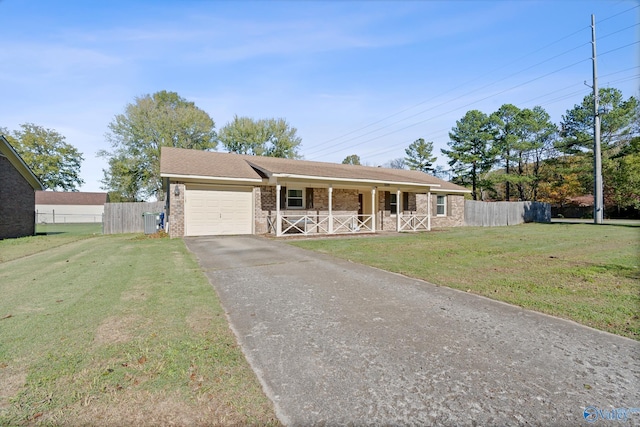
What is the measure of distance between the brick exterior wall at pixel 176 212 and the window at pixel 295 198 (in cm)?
494

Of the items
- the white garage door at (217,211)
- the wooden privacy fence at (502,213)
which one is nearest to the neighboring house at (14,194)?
the white garage door at (217,211)

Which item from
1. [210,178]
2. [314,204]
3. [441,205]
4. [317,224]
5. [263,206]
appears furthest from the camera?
[441,205]

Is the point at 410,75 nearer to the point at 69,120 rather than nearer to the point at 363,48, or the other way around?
the point at 363,48

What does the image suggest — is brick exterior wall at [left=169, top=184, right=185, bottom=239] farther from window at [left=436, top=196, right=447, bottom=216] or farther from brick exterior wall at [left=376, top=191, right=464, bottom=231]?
window at [left=436, top=196, right=447, bottom=216]

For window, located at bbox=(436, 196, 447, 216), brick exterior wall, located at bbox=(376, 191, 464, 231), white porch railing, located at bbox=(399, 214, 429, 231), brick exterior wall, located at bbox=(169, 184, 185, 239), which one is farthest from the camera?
window, located at bbox=(436, 196, 447, 216)

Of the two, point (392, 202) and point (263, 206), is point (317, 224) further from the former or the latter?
point (392, 202)

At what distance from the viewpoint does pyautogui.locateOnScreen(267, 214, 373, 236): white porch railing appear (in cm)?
1487

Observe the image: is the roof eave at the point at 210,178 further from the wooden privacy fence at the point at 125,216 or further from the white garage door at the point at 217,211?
the wooden privacy fence at the point at 125,216

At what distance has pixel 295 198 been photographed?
1582cm

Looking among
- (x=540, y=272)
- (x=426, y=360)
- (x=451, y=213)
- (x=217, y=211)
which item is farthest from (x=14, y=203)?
(x=451, y=213)

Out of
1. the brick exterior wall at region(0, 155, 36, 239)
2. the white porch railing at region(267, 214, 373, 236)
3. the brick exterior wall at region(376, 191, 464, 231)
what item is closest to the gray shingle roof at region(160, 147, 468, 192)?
the white porch railing at region(267, 214, 373, 236)

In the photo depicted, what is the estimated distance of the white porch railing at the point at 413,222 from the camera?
1822 cm

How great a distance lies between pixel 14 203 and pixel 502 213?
30.8 meters

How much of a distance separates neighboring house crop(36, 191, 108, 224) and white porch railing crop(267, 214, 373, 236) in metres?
40.0
